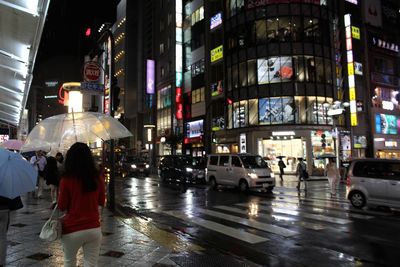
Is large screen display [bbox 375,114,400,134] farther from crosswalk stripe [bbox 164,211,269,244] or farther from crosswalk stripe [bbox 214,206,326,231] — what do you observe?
crosswalk stripe [bbox 164,211,269,244]

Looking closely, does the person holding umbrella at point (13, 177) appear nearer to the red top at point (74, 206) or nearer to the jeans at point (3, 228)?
the jeans at point (3, 228)

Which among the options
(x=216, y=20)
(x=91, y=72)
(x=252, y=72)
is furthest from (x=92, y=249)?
(x=216, y=20)

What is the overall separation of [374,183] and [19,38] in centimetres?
1163

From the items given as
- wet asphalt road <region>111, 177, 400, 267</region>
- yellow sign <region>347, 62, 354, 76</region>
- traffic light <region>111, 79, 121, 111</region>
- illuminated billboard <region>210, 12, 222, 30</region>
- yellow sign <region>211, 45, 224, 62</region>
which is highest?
illuminated billboard <region>210, 12, 222, 30</region>

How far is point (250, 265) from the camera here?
6.62m

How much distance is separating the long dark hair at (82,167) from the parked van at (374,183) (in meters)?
11.2

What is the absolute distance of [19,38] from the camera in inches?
328

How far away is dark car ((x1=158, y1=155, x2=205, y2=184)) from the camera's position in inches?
995

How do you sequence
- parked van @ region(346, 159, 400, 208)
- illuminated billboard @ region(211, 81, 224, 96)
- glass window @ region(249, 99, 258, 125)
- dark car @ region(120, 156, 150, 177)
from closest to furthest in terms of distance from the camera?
parked van @ region(346, 159, 400, 208)
dark car @ region(120, 156, 150, 177)
glass window @ region(249, 99, 258, 125)
illuminated billboard @ region(211, 81, 224, 96)

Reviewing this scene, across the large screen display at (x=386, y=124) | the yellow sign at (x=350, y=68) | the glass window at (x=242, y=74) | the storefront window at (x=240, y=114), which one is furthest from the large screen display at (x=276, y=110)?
the large screen display at (x=386, y=124)

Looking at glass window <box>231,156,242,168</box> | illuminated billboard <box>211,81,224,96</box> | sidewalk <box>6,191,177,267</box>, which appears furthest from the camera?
illuminated billboard <box>211,81,224,96</box>

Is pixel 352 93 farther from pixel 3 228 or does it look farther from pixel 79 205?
pixel 79 205

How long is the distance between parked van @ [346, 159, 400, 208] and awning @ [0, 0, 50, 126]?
1118cm

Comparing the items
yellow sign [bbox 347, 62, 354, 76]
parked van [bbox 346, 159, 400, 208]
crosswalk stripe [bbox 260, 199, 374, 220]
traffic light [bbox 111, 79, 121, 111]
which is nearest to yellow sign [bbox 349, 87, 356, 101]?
yellow sign [bbox 347, 62, 354, 76]
